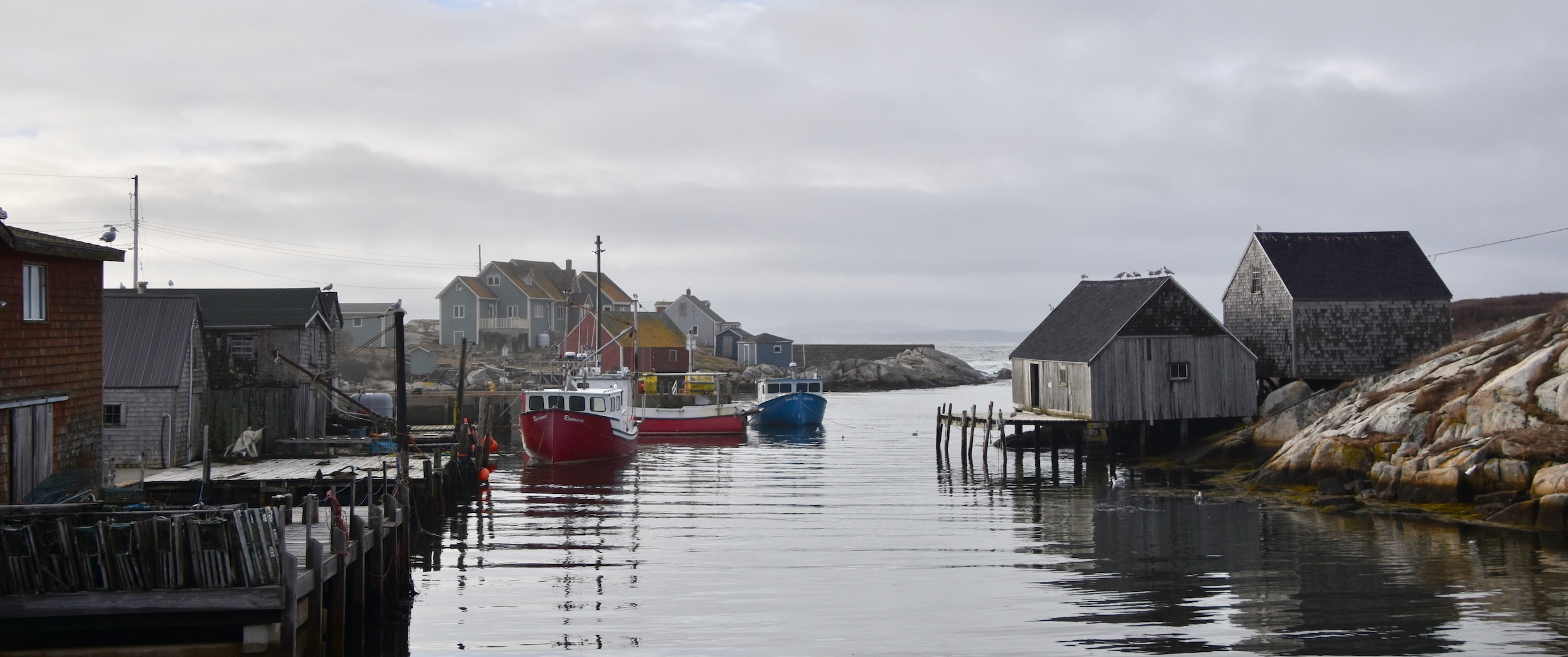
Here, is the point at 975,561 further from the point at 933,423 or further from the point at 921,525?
the point at 933,423

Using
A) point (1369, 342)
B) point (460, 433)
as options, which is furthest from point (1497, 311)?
point (460, 433)

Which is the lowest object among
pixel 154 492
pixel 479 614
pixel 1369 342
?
pixel 479 614

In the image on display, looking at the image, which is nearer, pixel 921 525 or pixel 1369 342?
pixel 921 525

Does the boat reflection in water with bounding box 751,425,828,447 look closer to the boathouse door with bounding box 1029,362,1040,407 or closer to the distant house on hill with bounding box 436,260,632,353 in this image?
the boathouse door with bounding box 1029,362,1040,407

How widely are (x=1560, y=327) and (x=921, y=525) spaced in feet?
61.8

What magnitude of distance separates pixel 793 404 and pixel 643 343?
2514 centimetres

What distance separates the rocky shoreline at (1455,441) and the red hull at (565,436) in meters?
22.0

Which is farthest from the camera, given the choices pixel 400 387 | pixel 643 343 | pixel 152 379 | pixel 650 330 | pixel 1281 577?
pixel 650 330

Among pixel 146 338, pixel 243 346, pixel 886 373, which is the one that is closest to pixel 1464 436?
pixel 146 338

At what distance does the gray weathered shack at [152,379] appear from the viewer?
27.6 meters

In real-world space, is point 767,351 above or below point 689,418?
above

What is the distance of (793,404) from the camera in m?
59.9

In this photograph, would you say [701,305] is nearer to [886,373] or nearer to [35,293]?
[886,373]

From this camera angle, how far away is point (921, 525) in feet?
90.8
